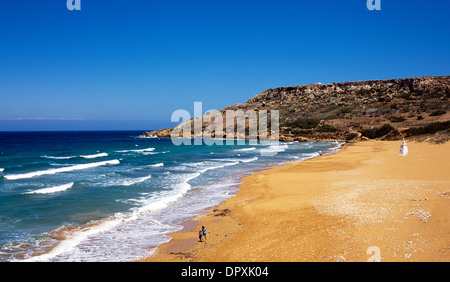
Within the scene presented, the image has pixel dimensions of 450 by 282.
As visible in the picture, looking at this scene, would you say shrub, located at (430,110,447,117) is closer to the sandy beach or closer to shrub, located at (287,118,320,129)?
shrub, located at (287,118,320,129)

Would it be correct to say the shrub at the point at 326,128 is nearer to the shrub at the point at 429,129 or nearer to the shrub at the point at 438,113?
the shrub at the point at 429,129

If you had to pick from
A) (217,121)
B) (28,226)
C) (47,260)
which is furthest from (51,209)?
(217,121)

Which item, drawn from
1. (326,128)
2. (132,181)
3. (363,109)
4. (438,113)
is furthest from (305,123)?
(132,181)

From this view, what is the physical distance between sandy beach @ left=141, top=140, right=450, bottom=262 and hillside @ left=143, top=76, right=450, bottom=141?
4034cm

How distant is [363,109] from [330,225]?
79.7 meters

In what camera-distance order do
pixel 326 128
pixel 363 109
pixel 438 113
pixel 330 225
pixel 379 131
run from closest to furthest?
1. pixel 330 225
2. pixel 379 131
3. pixel 438 113
4. pixel 326 128
5. pixel 363 109

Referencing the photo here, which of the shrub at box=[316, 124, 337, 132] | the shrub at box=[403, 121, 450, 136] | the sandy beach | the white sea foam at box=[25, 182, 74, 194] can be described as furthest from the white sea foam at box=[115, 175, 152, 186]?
the shrub at box=[316, 124, 337, 132]

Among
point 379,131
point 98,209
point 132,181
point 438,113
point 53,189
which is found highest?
point 438,113

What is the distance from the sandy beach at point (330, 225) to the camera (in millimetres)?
8914

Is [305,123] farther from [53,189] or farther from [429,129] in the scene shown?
[53,189]

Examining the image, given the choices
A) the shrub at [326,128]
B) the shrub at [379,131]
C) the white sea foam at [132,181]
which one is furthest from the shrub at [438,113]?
the white sea foam at [132,181]

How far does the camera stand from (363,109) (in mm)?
83062

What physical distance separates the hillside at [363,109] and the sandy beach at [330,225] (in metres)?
40.3
